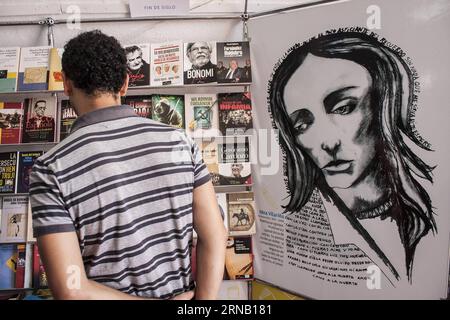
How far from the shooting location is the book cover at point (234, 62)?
2059 millimetres

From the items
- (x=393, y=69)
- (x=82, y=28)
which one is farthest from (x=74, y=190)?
(x=82, y=28)

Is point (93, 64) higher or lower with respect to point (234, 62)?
lower

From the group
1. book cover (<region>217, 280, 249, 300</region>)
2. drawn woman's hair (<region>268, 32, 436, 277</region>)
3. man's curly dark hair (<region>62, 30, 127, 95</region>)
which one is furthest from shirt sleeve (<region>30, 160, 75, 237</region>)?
book cover (<region>217, 280, 249, 300</region>)

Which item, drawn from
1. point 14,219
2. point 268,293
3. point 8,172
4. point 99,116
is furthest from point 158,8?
point 268,293

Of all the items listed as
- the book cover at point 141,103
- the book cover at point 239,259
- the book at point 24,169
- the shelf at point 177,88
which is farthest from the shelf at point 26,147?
the book cover at point 239,259

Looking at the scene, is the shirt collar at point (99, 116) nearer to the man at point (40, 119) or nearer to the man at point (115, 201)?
the man at point (115, 201)

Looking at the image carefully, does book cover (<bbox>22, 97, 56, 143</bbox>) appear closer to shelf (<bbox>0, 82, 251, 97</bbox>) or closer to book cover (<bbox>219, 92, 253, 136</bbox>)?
shelf (<bbox>0, 82, 251, 97</bbox>)

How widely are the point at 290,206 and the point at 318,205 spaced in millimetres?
176

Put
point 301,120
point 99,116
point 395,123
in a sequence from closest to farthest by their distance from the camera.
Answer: point 99,116, point 395,123, point 301,120

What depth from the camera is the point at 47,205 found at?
2.52 feet

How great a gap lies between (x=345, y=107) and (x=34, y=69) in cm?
189

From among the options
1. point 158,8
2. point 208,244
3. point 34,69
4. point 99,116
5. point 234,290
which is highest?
point 158,8

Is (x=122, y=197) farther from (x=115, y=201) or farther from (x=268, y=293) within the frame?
(x=268, y=293)

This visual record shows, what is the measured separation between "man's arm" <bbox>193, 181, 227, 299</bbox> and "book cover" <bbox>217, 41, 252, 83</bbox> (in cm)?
126
